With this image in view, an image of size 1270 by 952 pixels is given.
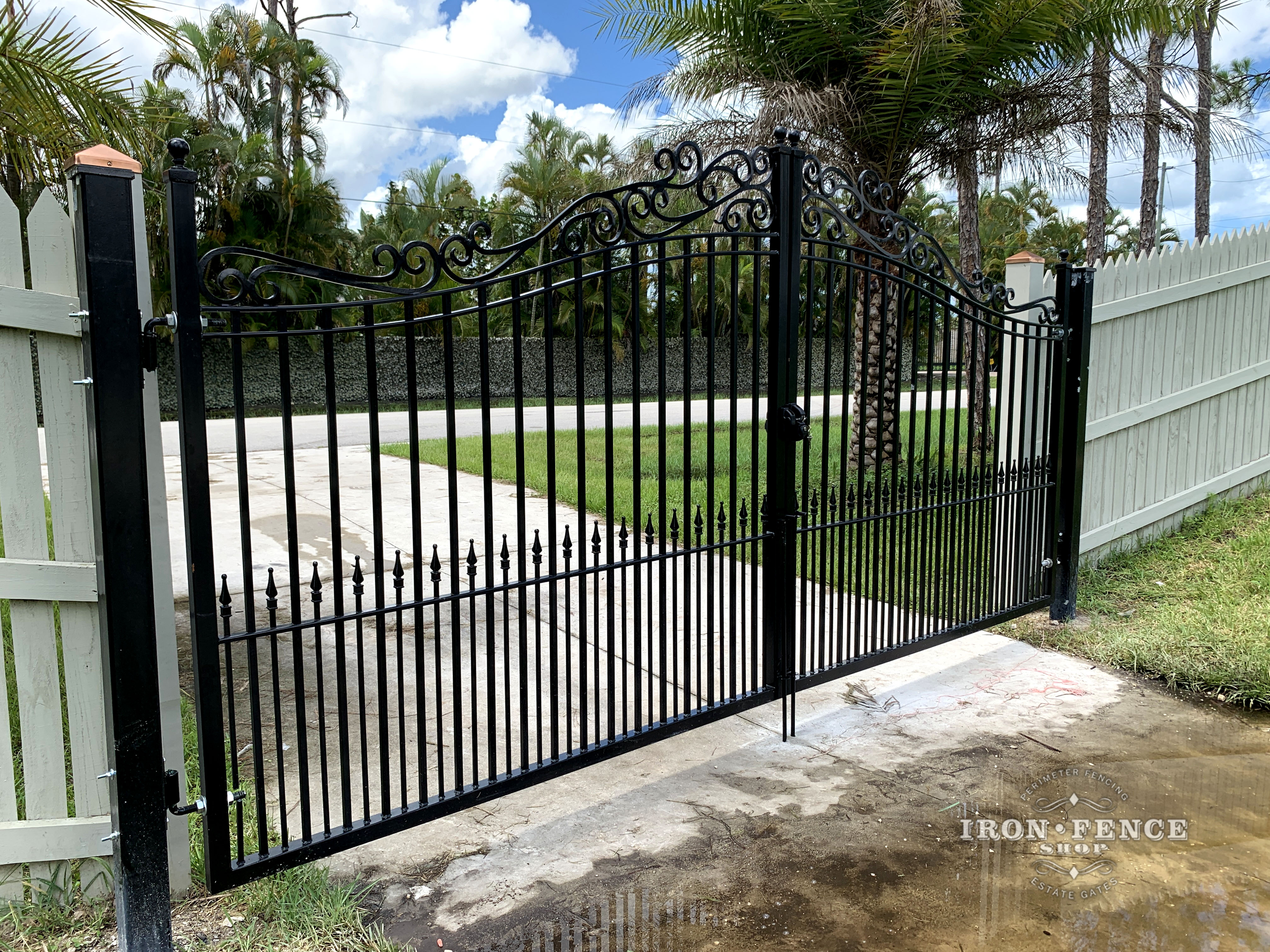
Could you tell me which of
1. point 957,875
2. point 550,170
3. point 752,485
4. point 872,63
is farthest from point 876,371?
point 550,170

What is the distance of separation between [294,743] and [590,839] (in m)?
1.52

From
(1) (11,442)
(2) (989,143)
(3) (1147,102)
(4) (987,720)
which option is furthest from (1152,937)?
(3) (1147,102)

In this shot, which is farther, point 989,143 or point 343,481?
point 343,481

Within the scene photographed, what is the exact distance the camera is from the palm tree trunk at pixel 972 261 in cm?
505

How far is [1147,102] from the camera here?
927cm

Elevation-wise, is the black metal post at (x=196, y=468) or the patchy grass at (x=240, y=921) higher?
the black metal post at (x=196, y=468)

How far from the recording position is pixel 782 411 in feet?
13.1

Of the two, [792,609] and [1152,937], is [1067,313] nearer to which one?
[792,609]

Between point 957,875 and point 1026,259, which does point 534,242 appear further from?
point 1026,259

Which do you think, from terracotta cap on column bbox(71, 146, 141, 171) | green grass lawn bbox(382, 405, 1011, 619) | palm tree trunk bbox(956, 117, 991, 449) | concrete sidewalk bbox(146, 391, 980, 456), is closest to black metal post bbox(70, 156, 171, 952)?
terracotta cap on column bbox(71, 146, 141, 171)

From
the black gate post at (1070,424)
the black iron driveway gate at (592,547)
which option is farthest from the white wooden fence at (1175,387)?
the black iron driveway gate at (592,547)

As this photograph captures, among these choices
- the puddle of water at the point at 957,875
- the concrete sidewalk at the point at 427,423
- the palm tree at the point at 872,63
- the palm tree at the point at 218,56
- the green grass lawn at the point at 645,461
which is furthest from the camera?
the palm tree at the point at 218,56

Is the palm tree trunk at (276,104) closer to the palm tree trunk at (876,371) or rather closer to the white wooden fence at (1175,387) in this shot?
the palm tree trunk at (876,371)

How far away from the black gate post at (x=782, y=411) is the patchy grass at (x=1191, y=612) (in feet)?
7.02
